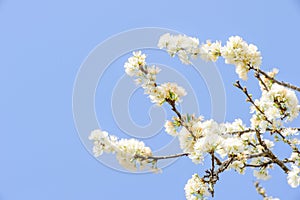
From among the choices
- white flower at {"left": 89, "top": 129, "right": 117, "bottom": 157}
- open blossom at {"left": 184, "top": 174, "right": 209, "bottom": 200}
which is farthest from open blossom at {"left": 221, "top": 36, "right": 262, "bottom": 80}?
white flower at {"left": 89, "top": 129, "right": 117, "bottom": 157}

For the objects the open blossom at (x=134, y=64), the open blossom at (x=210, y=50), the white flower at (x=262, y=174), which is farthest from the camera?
the white flower at (x=262, y=174)

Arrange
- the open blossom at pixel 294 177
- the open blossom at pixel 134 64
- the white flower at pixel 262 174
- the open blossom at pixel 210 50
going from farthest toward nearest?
1. the white flower at pixel 262 174
2. the open blossom at pixel 210 50
3. the open blossom at pixel 134 64
4. the open blossom at pixel 294 177

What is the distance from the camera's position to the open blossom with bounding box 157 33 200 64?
2219mm

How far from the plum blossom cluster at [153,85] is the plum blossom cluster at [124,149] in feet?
0.89

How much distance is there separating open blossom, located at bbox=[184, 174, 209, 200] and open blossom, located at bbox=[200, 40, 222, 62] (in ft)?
2.26

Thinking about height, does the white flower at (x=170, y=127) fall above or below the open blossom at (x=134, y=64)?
below

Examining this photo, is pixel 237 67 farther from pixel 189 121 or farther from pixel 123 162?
pixel 123 162

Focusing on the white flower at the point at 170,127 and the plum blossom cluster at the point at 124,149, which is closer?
the plum blossom cluster at the point at 124,149

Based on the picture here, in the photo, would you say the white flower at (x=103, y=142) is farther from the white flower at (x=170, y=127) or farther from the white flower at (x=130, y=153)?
the white flower at (x=170, y=127)

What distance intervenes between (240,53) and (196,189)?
0.80 meters

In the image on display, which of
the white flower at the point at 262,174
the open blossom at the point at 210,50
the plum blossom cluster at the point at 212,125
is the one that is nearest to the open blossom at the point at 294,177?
the plum blossom cluster at the point at 212,125

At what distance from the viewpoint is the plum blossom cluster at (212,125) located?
205 cm

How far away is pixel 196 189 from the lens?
2.10 metres

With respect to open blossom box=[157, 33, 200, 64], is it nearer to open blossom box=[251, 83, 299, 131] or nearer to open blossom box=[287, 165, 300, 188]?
open blossom box=[251, 83, 299, 131]
